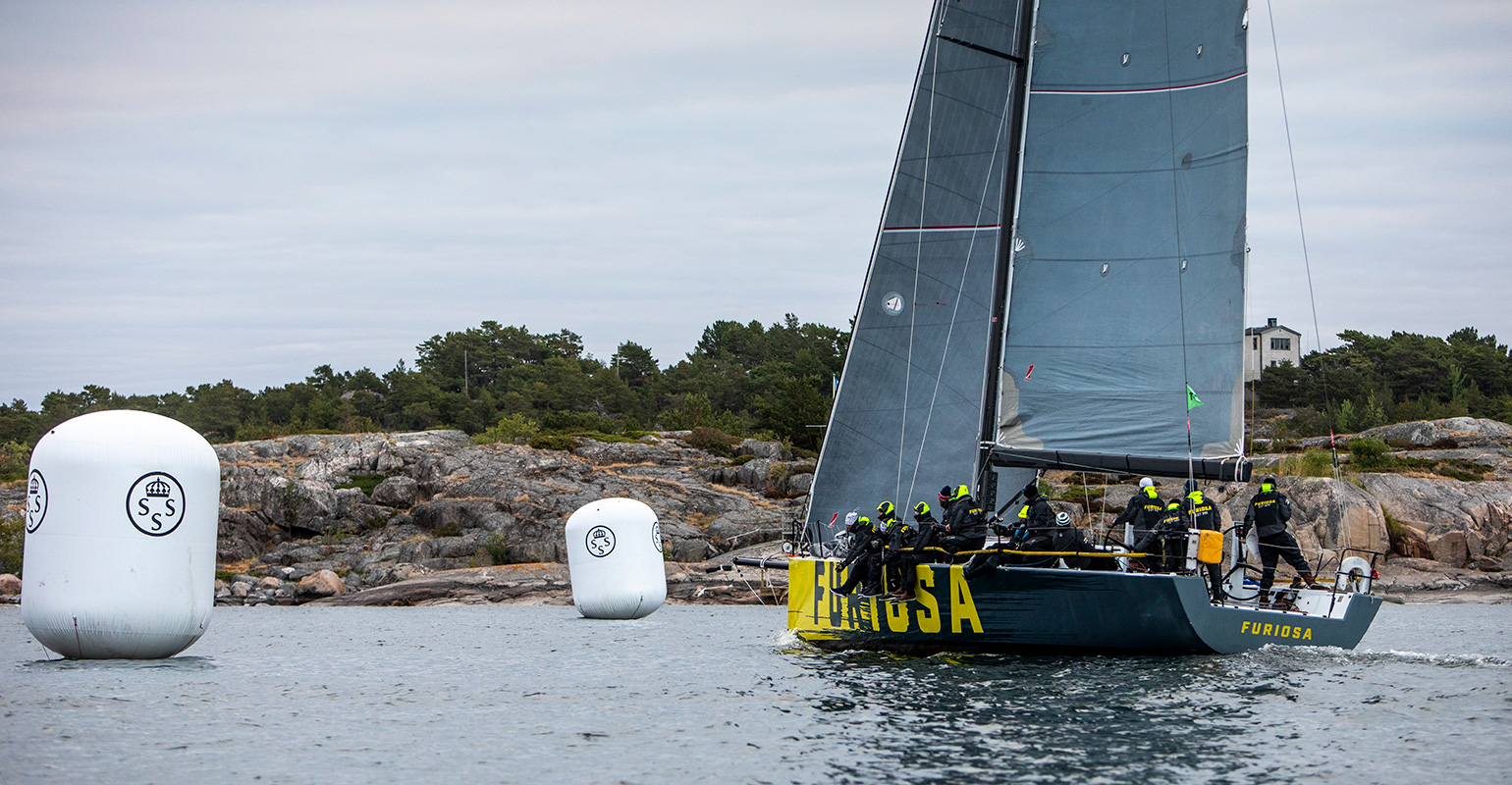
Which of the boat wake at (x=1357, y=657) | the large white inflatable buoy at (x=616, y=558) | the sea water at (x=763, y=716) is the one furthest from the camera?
the large white inflatable buoy at (x=616, y=558)

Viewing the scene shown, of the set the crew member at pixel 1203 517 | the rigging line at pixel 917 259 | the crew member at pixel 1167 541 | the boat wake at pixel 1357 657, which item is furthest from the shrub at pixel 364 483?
the boat wake at pixel 1357 657

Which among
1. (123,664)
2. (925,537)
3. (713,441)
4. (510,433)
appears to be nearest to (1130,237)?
(925,537)

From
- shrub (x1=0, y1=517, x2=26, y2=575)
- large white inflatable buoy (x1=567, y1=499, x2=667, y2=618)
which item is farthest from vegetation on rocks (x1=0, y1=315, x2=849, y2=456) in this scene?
large white inflatable buoy (x1=567, y1=499, x2=667, y2=618)

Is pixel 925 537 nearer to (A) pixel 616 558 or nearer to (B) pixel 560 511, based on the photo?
(A) pixel 616 558

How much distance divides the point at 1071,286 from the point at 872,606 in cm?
621

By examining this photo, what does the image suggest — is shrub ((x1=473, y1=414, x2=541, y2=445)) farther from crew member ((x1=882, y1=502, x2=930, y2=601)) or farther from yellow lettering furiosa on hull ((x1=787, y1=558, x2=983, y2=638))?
crew member ((x1=882, y1=502, x2=930, y2=601))

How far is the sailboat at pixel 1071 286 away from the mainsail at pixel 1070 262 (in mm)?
32

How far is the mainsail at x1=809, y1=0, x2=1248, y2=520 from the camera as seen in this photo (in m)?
20.5

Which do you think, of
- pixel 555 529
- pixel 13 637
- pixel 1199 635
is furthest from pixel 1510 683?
pixel 555 529

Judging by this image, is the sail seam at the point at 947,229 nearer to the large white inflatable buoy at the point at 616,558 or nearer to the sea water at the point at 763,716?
the sea water at the point at 763,716

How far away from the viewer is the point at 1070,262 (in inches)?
825

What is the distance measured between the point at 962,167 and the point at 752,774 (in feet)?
44.1

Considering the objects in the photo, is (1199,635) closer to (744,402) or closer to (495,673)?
(495,673)

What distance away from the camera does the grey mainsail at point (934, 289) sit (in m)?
21.8
